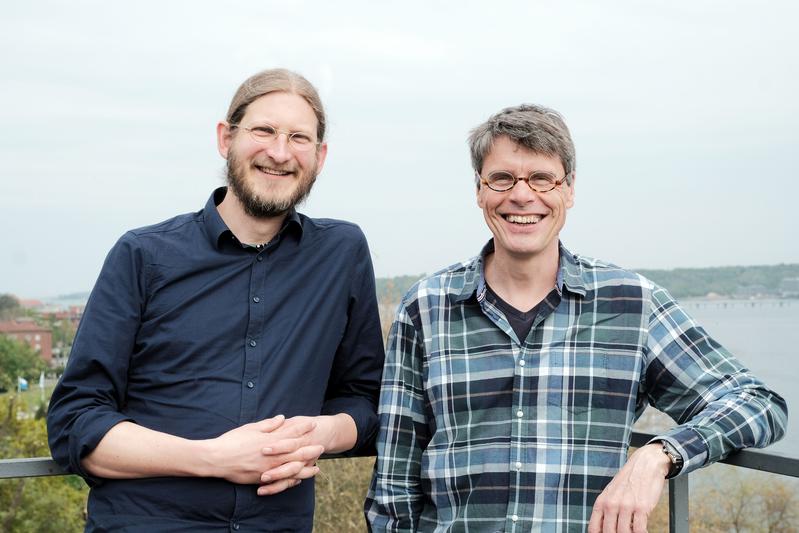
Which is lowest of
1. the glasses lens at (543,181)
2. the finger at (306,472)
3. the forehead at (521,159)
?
the finger at (306,472)

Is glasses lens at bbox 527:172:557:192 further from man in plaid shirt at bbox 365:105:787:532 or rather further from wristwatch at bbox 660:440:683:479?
wristwatch at bbox 660:440:683:479

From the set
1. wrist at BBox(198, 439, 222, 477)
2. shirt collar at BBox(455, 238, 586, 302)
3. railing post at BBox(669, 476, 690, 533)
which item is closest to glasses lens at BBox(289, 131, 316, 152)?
shirt collar at BBox(455, 238, 586, 302)

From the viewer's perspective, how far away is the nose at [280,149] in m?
2.47

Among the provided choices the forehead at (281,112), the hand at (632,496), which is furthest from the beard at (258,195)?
the hand at (632,496)

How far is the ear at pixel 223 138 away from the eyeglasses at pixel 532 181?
852mm

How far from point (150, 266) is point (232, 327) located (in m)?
0.30

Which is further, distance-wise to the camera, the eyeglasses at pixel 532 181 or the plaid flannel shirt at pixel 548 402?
the eyeglasses at pixel 532 181

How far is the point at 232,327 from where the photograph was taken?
2.38m

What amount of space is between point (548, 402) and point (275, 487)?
0.78 metres

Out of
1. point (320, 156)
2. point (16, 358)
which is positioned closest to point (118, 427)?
point (320, 156)

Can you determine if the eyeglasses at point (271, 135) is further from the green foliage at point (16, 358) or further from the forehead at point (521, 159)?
the green foliage at point (16, 358)

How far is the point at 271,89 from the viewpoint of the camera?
99.7 inches

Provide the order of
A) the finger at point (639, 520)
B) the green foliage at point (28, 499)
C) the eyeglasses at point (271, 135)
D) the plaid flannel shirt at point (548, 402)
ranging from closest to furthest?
the finger at point (639, 520), the plaid flannel shirt at point (548, 402), the eyeglasses at point (271, 135), the green foliage at point (28, 499)

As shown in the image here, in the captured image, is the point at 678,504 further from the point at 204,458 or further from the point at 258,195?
the point at 258,195
